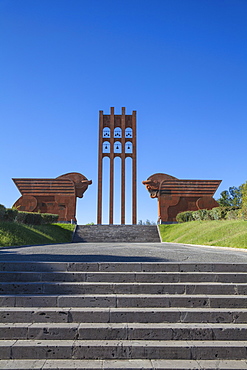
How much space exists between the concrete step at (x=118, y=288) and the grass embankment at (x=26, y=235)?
735 cm

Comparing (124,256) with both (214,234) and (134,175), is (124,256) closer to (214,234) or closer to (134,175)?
(214,234)

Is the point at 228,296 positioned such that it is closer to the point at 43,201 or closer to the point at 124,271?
the point at 124,271

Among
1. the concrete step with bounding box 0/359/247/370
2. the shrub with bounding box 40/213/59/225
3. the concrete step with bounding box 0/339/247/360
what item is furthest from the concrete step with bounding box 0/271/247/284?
the shrub with bounding box 40/213/59/225

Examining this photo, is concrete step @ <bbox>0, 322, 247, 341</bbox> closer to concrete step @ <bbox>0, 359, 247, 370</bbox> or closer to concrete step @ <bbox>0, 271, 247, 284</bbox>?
concrete step @ <bbox>0, 359, 247, 370</bbox>

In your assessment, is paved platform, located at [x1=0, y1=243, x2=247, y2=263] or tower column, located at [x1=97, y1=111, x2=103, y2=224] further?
tower column, located at [x1=97, y1=111, x2=103, y2=224]

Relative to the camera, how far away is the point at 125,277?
503 centimetres

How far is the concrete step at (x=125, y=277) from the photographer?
16.5ft

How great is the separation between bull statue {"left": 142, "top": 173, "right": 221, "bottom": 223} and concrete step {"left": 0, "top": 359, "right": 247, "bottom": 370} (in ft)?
79.4

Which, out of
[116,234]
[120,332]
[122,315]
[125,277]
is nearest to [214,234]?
[116,234]

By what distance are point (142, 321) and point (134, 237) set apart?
54.8ft

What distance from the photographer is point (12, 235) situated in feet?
43.1

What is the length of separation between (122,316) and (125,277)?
87cm

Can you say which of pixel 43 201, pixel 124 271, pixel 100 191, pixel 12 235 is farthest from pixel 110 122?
pixel 124 271

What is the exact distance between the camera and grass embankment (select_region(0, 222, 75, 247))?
41.1ft
